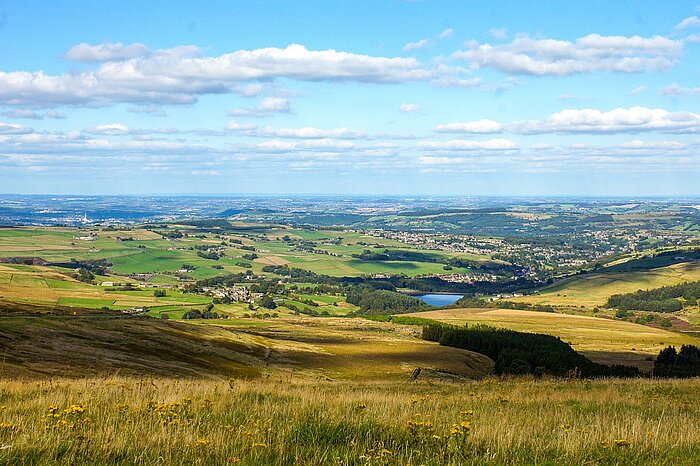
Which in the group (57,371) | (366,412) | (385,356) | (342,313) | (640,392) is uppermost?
(366,412)

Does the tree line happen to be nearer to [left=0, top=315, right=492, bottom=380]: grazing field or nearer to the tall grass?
[left=0, top=315, right=492, bottom=380]: grazing field

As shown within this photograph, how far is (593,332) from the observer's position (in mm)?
148875

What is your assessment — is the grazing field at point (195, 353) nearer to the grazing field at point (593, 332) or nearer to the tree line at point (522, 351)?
the tree line at point (522, 351)

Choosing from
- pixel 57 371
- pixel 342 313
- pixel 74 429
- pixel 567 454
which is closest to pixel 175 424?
pixel 74 429

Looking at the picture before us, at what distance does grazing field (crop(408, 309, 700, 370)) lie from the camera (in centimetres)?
11269

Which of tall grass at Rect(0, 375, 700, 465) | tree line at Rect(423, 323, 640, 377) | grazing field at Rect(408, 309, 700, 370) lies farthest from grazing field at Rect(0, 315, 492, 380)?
grazing field at Rect(408, 309, 700, 370)

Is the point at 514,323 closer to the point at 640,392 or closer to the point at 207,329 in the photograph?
the point at 207,329

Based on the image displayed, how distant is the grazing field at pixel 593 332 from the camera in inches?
4437

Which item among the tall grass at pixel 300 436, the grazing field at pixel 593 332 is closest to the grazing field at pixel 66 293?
the grazing field at pixel 593 332

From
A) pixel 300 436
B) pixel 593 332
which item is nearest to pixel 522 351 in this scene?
pixel 593 332

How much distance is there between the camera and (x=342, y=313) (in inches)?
7790

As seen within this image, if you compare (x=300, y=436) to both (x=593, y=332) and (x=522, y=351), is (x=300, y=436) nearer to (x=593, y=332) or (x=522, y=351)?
(x=522, y=351)

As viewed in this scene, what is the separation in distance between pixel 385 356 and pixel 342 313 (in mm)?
117054

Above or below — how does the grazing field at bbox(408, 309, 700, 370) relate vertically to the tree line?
below
